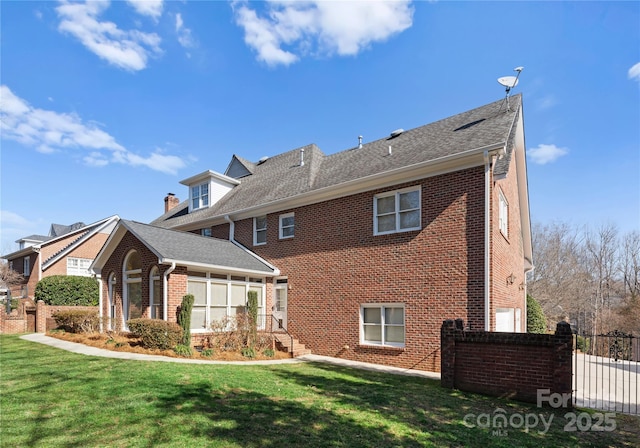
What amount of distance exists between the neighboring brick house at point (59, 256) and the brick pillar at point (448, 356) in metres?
29.7

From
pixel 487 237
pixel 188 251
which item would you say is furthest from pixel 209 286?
pixel 487 237

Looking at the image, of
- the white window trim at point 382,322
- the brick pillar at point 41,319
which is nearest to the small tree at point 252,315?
the white window trim at point 382,322

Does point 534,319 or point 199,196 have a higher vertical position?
point 199,196

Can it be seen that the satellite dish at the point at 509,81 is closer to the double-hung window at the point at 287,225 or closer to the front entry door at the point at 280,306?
the double-hung window at the point at 287,225

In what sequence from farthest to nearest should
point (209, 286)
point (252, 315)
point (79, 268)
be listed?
1. point (79, 268)
2. point (252, 315)
3. point (209, 286)

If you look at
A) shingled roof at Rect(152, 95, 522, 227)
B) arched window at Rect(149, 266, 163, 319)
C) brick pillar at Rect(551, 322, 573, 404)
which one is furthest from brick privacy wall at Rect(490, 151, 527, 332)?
arched window at Rect(149, 266, 163, 319)

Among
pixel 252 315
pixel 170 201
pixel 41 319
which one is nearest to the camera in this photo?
pixel 252 315

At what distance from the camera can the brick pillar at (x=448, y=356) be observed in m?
8.77

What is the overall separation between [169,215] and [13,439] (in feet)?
65.6

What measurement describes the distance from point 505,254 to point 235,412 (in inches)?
416

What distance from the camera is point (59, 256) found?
28062mm

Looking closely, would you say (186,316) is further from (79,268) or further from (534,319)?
(79,268)

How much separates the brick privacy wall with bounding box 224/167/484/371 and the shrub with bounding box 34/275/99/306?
1462 centimetres

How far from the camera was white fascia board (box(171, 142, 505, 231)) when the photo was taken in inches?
429
